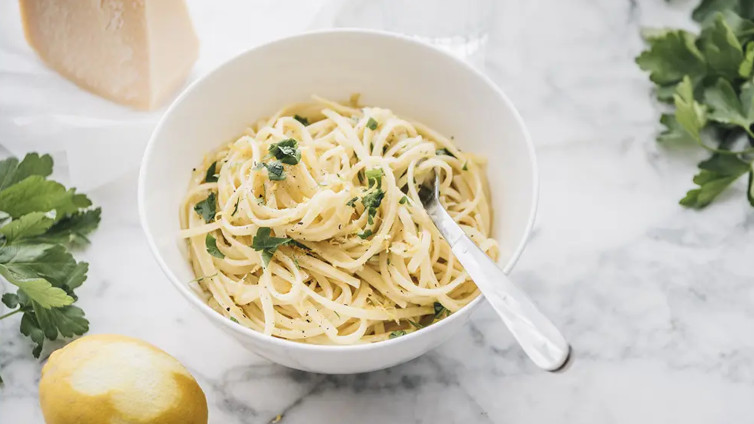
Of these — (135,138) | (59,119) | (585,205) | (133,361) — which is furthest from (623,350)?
(59,119)

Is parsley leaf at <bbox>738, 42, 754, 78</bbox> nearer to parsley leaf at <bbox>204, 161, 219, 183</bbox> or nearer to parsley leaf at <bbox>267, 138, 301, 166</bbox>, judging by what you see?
parsley leaf at <bbox>267, 138, 301, 166</bbox>

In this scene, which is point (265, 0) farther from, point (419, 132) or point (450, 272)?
point (450, 272)

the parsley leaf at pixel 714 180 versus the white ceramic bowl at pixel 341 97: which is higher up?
the white ceramic bowl at pixel 341 97

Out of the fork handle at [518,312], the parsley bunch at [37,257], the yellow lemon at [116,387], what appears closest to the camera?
the fork handle at [518,312]

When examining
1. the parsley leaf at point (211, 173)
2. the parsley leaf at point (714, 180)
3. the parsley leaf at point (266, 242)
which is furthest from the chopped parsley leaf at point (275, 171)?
the parsley leaf at point (714, 180)

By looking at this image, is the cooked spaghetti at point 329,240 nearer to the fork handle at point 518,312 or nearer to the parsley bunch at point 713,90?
the fork handle at point 518,312

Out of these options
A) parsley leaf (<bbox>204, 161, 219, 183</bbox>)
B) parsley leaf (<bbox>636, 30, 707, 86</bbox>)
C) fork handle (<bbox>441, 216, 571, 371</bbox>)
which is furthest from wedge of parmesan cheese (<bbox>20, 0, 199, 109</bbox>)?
parsley leaf (<bbox>636, 30, 707, 86</bbox>)
